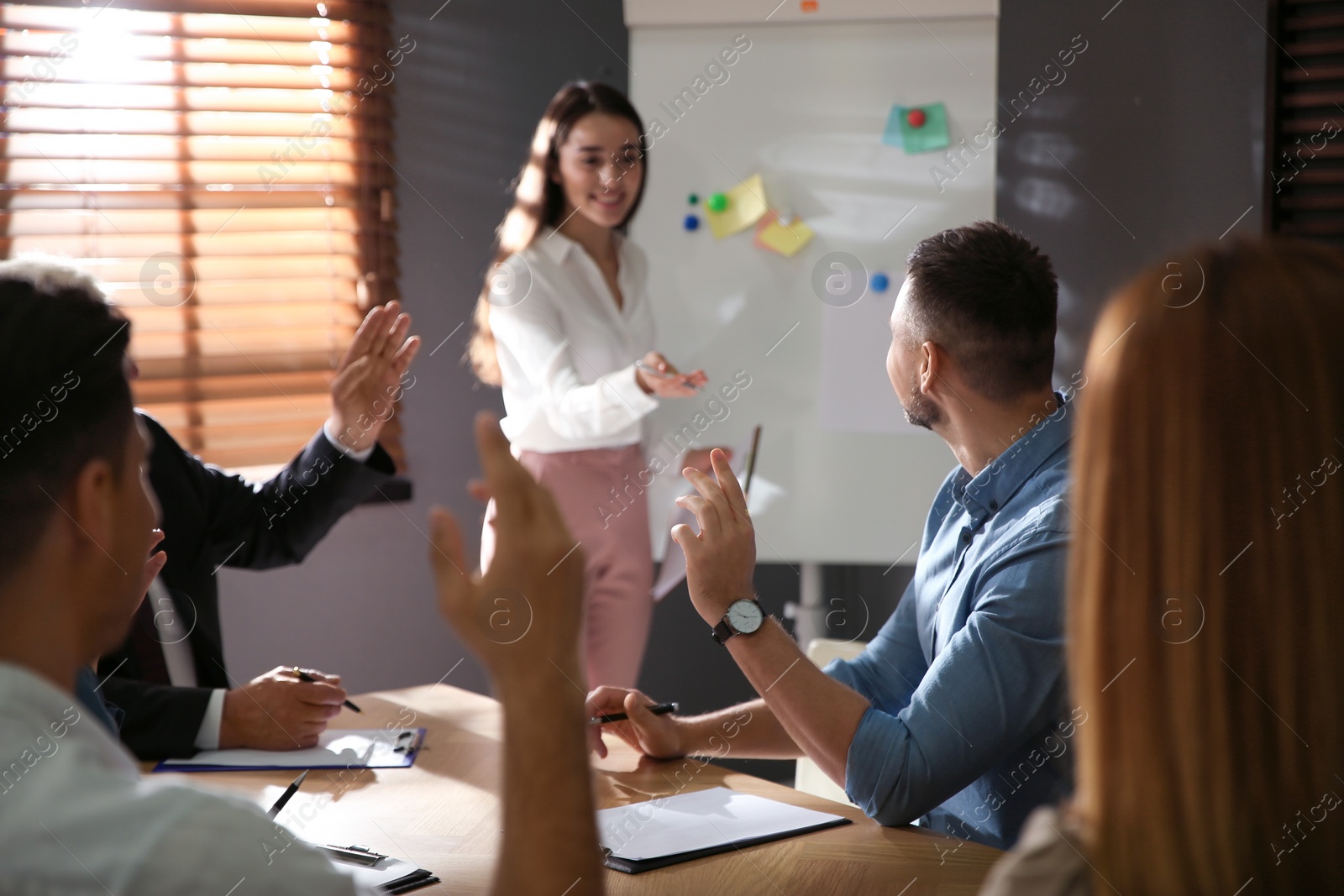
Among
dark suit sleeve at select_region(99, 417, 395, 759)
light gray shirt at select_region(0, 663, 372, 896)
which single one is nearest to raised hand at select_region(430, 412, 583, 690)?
light gray shirt at select_region(0, 663, 372, 896)

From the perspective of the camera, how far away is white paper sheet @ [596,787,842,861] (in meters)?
1.24

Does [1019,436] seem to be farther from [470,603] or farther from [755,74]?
[755,74]

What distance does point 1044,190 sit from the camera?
301cm

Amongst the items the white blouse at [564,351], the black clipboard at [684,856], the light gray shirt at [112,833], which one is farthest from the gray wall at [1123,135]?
the light gray shirt at [112,833]

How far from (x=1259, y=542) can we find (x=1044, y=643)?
684 mm

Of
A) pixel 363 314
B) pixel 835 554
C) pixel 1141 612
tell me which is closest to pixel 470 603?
pixel 1141 612

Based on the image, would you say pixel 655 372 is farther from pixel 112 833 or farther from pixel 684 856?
pixel 112 833

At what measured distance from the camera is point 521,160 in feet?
10.7

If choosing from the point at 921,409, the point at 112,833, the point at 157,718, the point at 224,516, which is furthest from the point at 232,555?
the point at 112,833

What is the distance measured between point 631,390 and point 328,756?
1.28 meters

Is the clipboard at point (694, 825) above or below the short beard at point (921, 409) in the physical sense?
below

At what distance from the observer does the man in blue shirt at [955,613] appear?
4.42 ft

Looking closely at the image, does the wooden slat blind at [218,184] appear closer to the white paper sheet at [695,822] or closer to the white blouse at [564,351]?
the white blouse at [564,351]

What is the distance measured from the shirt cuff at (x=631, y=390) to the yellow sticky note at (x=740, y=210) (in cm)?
54
